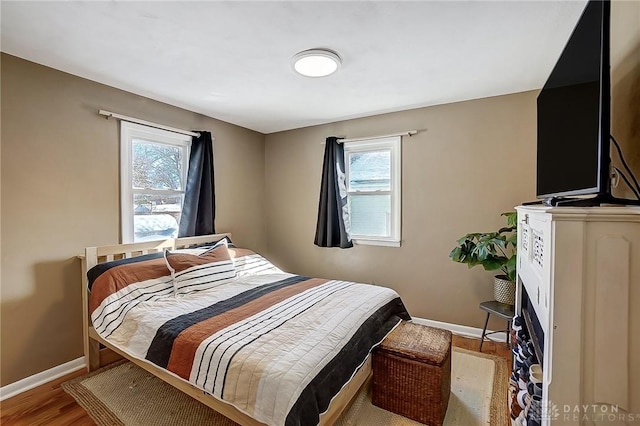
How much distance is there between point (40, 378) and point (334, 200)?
2963 millimetres

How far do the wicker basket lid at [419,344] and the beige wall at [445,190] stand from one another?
1085 millimetres

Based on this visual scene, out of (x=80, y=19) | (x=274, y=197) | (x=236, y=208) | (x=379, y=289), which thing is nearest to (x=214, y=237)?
(x=236, y=208)

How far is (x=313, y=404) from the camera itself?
1272 mm

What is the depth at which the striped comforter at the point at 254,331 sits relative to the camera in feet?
4.25

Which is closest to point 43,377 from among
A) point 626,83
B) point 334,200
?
point 334,200

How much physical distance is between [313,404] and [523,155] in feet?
8.85

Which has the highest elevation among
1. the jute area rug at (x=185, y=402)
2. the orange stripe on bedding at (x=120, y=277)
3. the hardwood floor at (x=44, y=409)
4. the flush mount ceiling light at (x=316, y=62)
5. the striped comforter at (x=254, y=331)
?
the flush mount ceiling light at (x=316, y=62)

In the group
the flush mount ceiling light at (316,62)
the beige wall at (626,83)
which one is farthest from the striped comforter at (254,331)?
the flush mount ceiling light at (316,62)

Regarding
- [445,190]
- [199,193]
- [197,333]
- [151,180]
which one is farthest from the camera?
[199,193]

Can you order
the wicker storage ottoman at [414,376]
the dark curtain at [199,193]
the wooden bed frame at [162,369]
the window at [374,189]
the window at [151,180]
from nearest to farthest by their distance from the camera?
1. the wooden bed frame at [162,369]
2. the wicker storage ottoman at [414,376]
3. the window at [151,180]
4. the dark curtain at [199,193]
5. the window at [374,189]

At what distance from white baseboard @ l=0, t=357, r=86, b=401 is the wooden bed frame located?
119 mm

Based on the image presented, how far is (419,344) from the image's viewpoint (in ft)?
5.98

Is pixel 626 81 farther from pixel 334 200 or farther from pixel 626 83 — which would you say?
pixel 334 200

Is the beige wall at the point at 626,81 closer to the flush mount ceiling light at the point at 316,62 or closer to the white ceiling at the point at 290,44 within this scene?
the white ceiling at the point at 290,44
